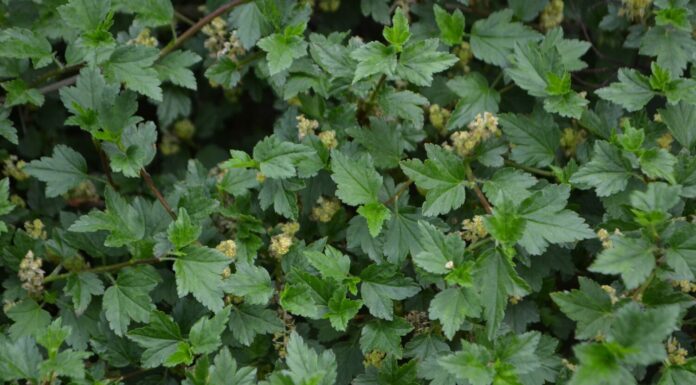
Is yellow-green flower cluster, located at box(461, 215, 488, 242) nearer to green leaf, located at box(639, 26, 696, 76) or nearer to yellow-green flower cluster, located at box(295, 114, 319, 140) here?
yellow-green flower cluster, located at box(295, 114, 319, 140)

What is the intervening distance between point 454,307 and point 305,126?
878 mm

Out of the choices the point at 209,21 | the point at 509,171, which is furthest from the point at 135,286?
the point at 509,171

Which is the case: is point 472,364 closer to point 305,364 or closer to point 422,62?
point 305,364

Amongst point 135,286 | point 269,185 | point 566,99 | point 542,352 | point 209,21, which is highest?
point 209,21

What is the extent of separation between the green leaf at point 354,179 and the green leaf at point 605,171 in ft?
2.17

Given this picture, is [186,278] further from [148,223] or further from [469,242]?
[469,242]

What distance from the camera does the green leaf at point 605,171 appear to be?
2553 mm

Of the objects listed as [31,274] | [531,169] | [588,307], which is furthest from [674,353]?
[31,274]

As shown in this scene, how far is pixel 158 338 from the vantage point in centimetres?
248

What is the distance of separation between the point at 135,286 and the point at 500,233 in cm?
121

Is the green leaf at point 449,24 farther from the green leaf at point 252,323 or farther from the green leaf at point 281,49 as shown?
the green leaf at point 252,323

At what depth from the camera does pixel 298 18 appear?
288cm

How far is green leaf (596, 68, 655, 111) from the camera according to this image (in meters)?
2.71

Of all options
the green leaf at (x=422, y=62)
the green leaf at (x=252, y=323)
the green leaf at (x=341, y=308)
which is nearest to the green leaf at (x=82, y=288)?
the green leaf at (x=252, y=323)
